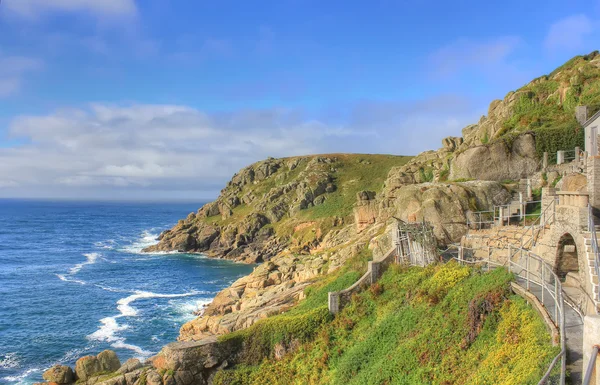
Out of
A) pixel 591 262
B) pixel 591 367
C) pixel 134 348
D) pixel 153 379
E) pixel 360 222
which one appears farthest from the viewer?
pixel 360 222

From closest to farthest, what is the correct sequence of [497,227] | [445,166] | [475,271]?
[475,271], [497,227], [445,166]

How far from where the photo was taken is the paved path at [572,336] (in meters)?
10.6

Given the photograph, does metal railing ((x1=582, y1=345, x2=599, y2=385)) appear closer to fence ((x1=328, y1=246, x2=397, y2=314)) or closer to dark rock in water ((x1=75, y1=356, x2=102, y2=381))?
fence ((x1=328, y1=246, x2=397, y2=314))

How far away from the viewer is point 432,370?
598 inches

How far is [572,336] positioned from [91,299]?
46.2 m

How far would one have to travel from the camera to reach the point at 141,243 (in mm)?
94812

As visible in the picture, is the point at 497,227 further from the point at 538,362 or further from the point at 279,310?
the point at 538,362

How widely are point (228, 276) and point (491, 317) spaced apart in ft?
159

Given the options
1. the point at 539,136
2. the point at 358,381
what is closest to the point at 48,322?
the point at 358,381

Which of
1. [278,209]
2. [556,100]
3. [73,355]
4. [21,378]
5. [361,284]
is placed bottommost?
[21,378]

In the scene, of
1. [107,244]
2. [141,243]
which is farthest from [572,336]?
[107,244]

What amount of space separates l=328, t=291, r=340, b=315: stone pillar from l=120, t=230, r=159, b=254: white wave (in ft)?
217

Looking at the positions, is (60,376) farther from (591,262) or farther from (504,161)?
(504,161)

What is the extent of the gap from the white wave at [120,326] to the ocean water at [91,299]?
72 mm
